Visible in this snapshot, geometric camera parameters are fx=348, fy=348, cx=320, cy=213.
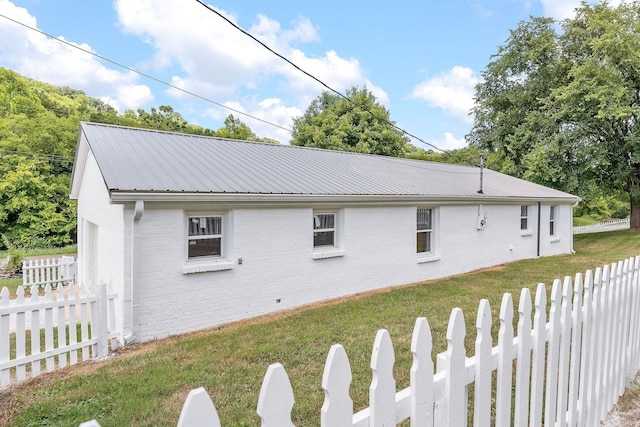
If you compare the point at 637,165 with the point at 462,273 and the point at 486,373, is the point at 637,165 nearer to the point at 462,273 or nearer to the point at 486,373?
the point at 462,273

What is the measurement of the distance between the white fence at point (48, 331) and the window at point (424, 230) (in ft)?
26.0

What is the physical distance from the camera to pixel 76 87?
41.5 m

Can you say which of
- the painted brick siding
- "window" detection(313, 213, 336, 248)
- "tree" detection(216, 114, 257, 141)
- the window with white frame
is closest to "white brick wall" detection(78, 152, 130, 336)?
the painted brick siding

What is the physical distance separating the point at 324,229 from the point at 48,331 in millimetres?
5402

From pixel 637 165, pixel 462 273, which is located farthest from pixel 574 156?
pixel 462 273

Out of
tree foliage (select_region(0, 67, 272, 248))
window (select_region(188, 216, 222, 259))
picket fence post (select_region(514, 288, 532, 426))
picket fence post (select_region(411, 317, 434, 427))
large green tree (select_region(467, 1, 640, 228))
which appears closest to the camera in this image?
picket fence post (select_region(411, 317, 434, 427))

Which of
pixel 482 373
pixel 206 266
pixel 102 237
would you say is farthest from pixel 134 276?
pixel 482 373

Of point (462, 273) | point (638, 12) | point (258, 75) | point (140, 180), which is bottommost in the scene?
point (462, 273)

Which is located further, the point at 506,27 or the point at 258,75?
the point at 506,27

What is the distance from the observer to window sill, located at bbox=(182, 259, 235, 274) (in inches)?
246

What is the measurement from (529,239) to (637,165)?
11.6 metres

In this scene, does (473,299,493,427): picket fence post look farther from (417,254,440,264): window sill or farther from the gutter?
(417,254,440,264): window sill

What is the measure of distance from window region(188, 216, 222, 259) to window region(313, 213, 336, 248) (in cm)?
228

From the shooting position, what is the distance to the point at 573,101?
59.4 feet
